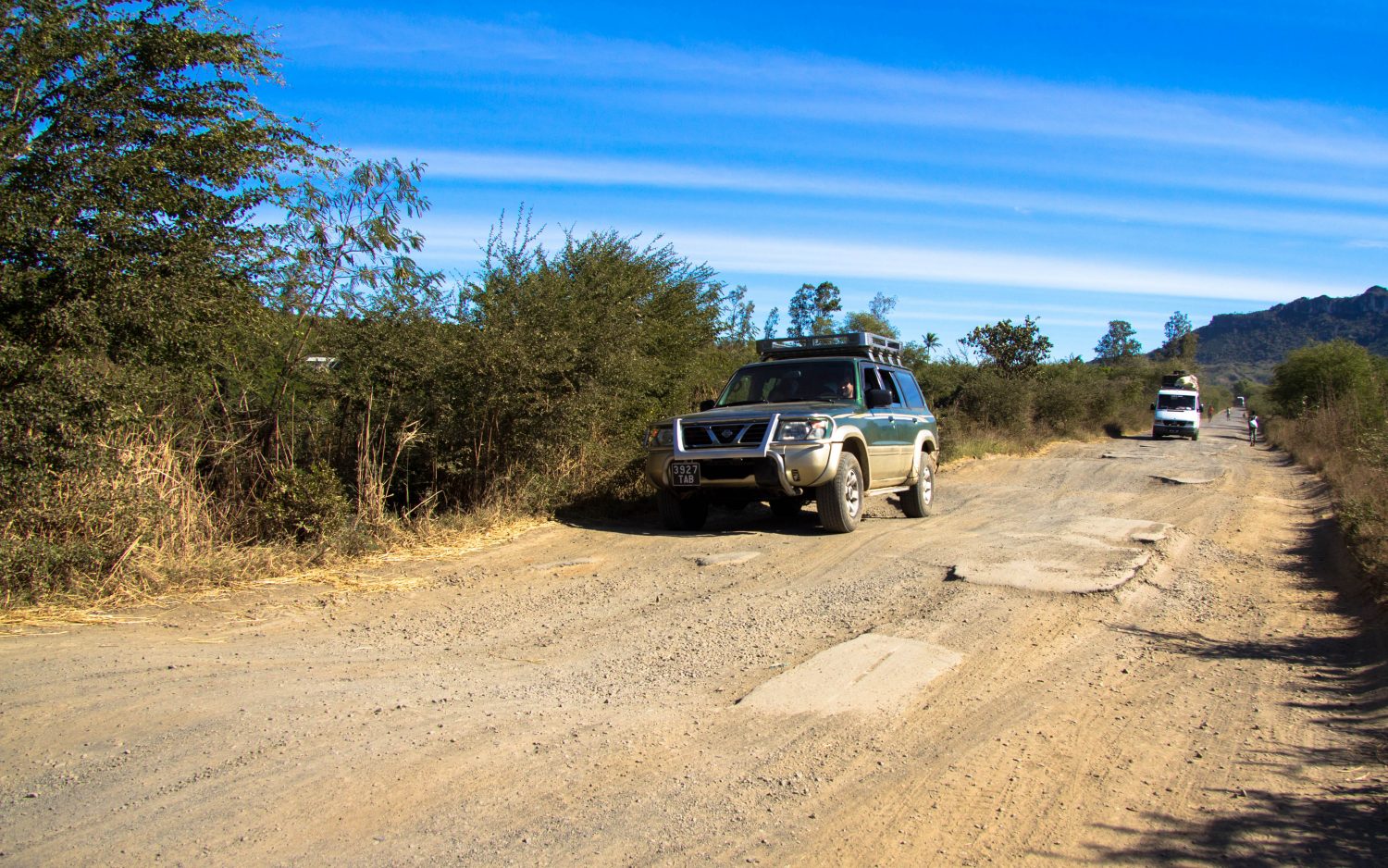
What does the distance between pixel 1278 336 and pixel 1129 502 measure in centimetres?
12885

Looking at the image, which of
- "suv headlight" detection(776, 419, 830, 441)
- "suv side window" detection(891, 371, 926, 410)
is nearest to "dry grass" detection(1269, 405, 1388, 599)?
"suv headlight" detection(776, 419, 830, 441)

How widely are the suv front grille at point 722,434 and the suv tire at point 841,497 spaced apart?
84 cm

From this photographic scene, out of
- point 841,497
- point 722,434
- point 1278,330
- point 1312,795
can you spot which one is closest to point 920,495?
point 841,497

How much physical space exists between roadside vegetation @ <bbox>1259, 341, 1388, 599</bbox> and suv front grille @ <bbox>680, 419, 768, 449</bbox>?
5.17m

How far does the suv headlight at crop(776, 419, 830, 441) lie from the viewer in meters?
9.07

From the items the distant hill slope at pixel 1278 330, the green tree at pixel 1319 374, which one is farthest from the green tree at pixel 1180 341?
the green tree at pixel 1319 374

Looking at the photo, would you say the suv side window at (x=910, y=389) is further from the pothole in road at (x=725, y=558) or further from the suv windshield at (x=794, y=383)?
the pothole in road at (x=725, y=558)

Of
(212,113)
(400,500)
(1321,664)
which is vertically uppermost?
(212,113)

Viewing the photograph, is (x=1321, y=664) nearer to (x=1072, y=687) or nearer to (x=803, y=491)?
(x=1072, y=687)

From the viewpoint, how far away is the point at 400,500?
33.3ft

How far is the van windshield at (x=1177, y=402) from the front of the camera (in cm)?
3628

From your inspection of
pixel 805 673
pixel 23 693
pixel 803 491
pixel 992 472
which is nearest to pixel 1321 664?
pixel 805 673

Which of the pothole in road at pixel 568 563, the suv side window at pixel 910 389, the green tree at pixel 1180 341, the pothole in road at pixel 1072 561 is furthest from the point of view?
the green tree at pixel 1180 341

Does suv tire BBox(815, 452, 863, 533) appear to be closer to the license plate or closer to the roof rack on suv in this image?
the license plate
